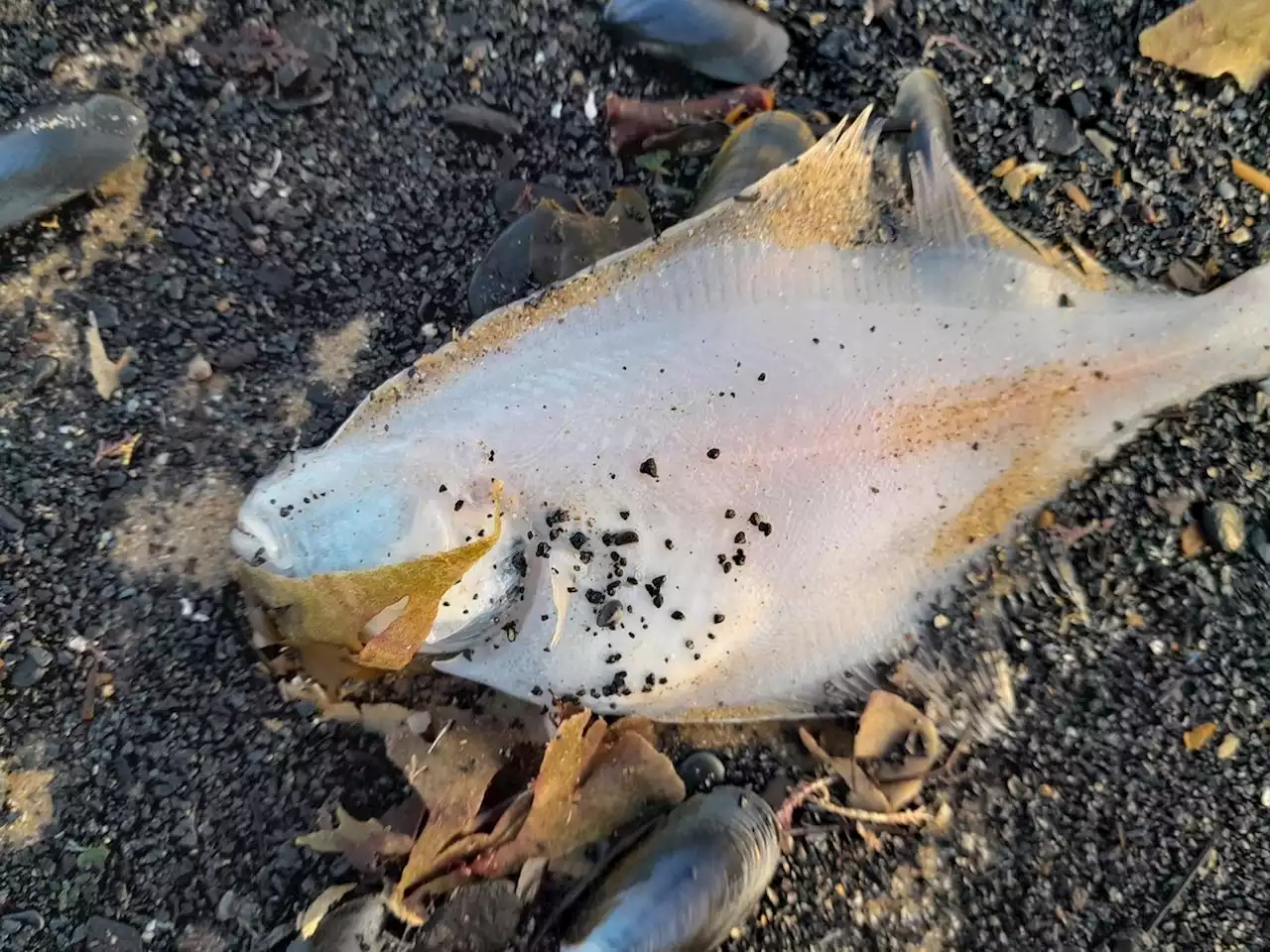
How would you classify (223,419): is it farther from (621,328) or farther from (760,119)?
(760,119)

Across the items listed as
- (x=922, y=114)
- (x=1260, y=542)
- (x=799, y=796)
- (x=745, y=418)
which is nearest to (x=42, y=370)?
Result: (x=745, y=418)

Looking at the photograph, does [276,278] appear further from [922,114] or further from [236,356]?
[922,114]

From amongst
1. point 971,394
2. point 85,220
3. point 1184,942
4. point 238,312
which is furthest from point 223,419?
point 1184,942

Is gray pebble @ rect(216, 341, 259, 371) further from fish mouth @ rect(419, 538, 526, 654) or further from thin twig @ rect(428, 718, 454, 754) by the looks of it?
thin twig @ rect(428, 718, 454, 754)

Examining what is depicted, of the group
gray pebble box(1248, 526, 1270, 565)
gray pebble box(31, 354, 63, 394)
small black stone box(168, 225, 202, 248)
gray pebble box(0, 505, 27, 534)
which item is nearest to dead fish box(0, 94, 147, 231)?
small black stone box(168, 225, 202, 248)

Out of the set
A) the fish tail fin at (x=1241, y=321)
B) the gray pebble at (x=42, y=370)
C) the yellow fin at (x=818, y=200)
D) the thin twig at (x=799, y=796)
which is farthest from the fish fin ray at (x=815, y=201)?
the gray pebble at (x=42, y=370)
